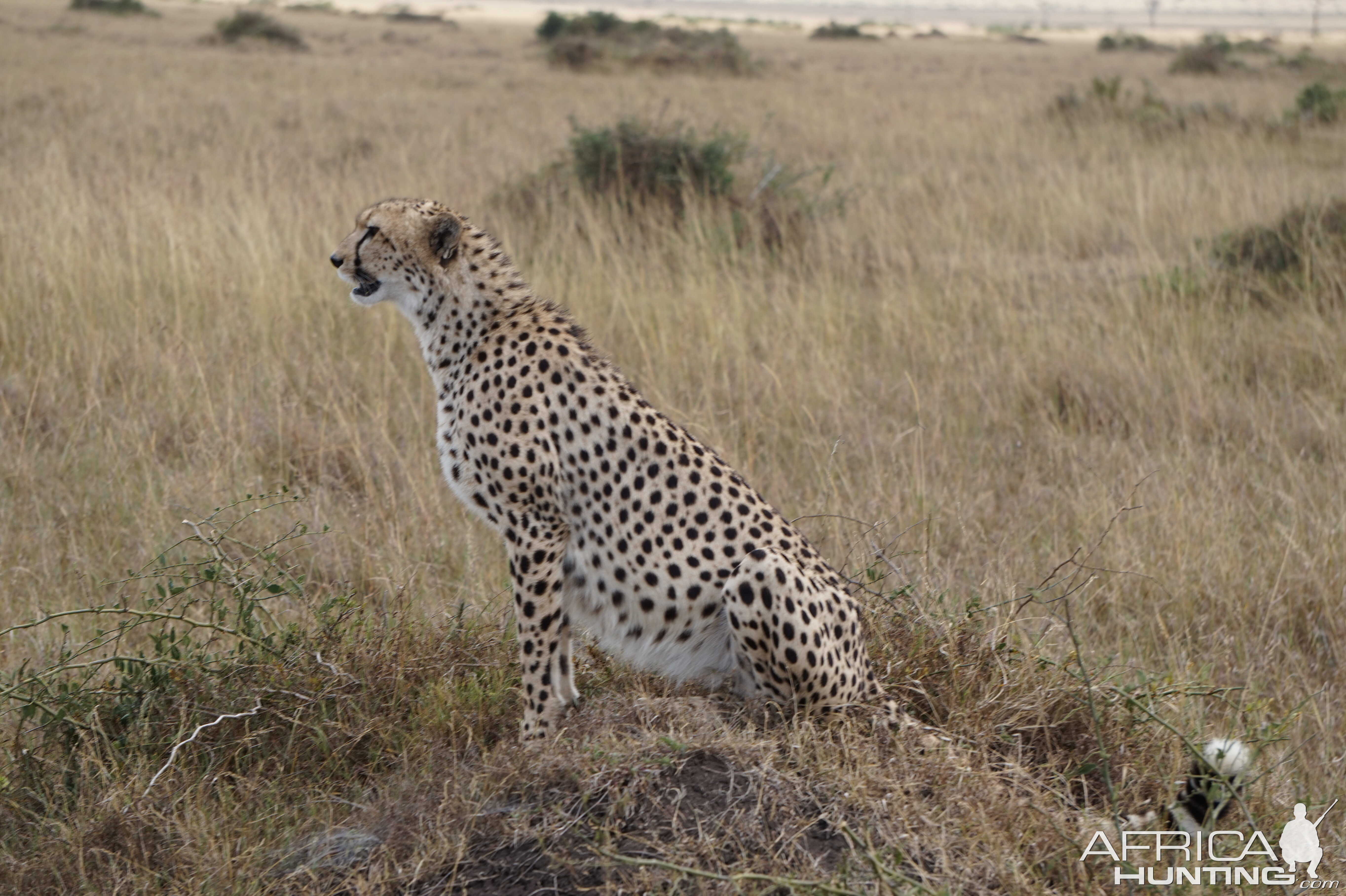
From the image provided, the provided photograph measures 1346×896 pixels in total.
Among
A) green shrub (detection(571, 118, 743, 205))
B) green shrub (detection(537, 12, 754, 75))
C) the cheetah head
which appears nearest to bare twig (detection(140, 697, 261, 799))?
the cheetah head

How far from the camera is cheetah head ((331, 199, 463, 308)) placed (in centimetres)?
278

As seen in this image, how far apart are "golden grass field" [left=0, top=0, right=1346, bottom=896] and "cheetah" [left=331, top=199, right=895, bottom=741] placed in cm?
14

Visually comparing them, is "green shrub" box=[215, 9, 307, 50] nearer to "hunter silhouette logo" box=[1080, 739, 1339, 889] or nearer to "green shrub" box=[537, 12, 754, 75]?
"green shrub" box=[537, 12, 754, 75]

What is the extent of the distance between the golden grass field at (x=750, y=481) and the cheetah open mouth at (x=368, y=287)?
2.49 feet

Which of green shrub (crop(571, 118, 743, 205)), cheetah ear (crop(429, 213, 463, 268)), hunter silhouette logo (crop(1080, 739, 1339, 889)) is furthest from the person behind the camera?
green shrub (crop(571, 118, 743, 205))

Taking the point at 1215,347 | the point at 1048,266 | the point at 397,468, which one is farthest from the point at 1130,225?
the point at 397,468

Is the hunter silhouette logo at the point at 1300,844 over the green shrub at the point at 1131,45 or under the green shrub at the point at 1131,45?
under

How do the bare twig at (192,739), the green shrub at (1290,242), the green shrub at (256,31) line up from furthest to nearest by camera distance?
the green shrub at (256,31) → the green shrub at (1290,242) → the bare twig at (192,739)

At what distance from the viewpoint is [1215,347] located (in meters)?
5.48

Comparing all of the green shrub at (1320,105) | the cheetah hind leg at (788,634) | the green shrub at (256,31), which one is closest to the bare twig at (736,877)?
the cheetah hind leg at (788,634)

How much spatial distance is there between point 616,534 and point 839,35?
4386 centimetres

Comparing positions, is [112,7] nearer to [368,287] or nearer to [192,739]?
[368,287]

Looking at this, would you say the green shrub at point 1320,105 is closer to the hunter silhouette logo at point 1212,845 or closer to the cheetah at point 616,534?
the hunter silhouette logo at point 1212,845

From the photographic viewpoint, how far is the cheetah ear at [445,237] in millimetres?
2752
